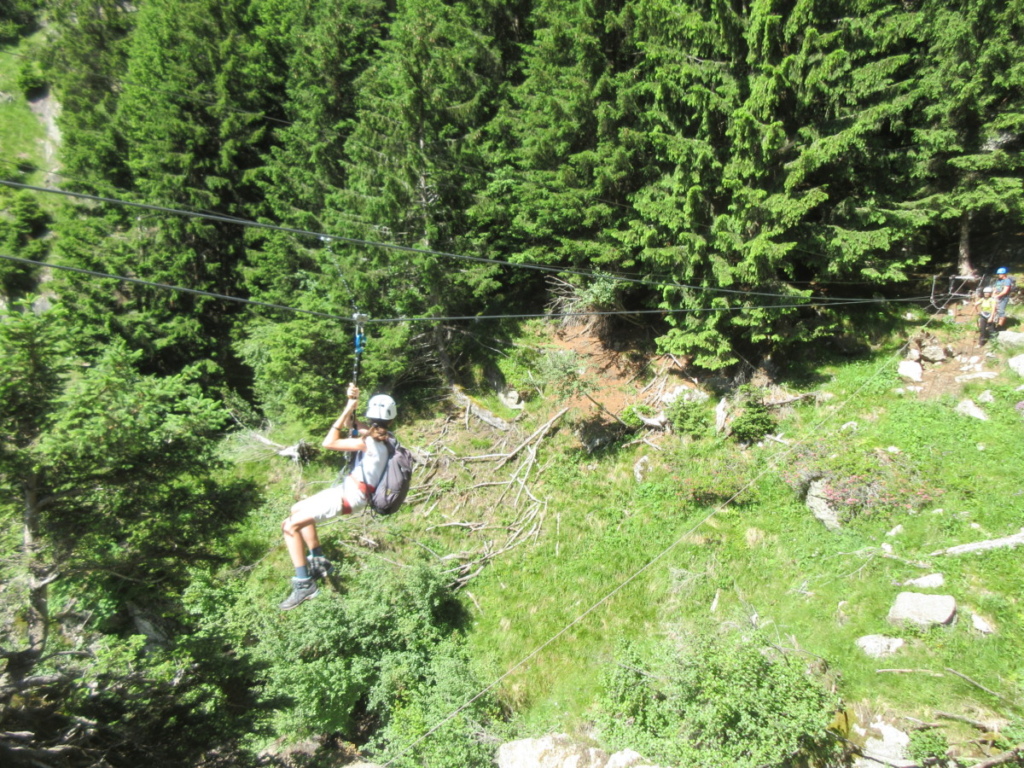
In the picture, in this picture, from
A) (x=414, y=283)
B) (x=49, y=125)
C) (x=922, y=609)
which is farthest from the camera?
(x=49, y=125)

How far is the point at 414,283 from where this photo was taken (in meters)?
14.6

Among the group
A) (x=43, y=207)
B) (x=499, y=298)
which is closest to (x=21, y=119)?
(x=43, y=207)

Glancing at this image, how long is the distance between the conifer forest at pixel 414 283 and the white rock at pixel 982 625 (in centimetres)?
52

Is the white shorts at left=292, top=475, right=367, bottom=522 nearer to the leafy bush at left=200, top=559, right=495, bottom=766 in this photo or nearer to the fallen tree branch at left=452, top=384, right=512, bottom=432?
the leafy bush at left=200, top=559, right=495, bottom=766

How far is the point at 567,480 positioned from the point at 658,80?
8891 mm

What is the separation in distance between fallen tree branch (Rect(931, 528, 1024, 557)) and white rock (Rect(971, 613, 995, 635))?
986 mm

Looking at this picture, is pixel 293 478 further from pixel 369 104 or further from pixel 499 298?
pixel 369 104

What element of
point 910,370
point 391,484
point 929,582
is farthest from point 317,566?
point 910,370

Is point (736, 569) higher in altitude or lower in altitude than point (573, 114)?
lower

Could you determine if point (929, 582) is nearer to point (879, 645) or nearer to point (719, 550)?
point (879, 645)

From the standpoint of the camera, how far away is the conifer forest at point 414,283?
8812mm

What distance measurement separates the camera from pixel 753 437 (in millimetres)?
11242

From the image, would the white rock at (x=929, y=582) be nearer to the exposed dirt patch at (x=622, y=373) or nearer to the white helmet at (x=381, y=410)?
the exposed dirt patch at (x=622, y=373)

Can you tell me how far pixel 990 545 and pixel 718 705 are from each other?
4.62 metres
